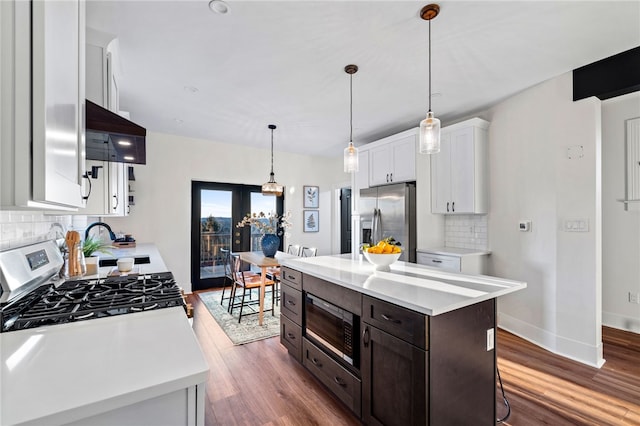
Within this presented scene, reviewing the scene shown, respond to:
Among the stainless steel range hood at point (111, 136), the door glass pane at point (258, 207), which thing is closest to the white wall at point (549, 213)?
the stainless steel range hood at point (111, 136)

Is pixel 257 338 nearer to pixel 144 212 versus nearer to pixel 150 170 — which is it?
pixel 144 212

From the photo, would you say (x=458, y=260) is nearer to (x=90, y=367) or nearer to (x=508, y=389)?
(x=508, y=389)

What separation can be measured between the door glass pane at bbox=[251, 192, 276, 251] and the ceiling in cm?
207

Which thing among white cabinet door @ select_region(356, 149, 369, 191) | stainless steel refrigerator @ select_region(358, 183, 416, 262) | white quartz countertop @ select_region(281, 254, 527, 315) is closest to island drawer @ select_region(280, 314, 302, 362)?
white quartz countertop @ select_region(281, 254, 527, 315)

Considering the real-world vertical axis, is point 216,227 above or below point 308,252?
above

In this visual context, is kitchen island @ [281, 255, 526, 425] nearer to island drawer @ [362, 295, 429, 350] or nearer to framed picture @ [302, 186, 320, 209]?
island drawer @ [362, 295, 429, 350]

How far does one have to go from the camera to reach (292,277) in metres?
2.53

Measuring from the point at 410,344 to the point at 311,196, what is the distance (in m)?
4.95

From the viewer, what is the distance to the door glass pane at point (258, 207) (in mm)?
5512

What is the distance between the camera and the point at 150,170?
181 inches

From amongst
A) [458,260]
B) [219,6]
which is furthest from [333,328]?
[219,6]

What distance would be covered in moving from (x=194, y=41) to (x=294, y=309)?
2.29m

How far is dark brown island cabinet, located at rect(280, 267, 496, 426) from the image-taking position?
1384 mm

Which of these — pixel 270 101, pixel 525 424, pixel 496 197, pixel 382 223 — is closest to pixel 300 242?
pixel 382 223
